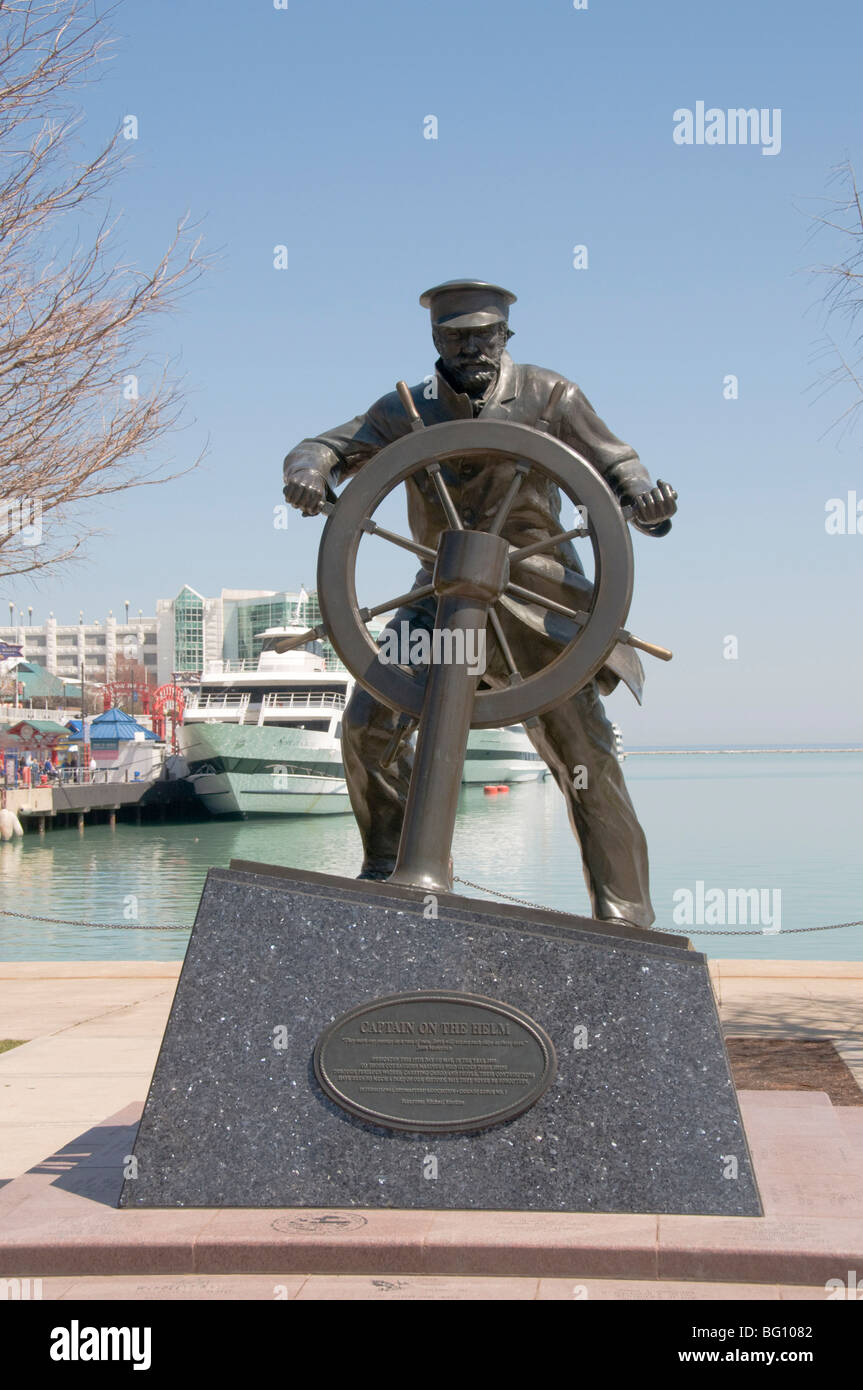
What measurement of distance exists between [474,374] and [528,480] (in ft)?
1.27

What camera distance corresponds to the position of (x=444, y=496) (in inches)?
171

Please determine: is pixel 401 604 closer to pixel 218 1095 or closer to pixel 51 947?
pixel 218 1095

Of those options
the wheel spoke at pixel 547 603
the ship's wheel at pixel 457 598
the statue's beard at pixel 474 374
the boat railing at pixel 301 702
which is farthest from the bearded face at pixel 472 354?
the boat railing at pixel 301 702

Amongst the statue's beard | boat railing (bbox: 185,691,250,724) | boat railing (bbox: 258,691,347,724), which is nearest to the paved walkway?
the statue's beard

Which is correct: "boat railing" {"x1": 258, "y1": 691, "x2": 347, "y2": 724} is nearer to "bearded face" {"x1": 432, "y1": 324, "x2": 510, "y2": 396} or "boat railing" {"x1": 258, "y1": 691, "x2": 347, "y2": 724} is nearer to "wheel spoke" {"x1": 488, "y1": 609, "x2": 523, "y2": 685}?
"bearded face" {"x1": 432, "y1": 324, "x2": 510, "y2": 396}

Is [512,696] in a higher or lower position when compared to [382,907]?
higher

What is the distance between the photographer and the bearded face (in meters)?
4.59

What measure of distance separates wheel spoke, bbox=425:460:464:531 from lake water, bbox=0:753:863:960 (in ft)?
9.30

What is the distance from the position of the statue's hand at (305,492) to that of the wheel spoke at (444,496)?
1.26ft

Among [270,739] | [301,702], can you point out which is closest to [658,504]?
[270,739]

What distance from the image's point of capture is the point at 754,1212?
3559mm

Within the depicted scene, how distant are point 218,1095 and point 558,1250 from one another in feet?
3.30

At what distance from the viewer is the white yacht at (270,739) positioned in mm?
40469
